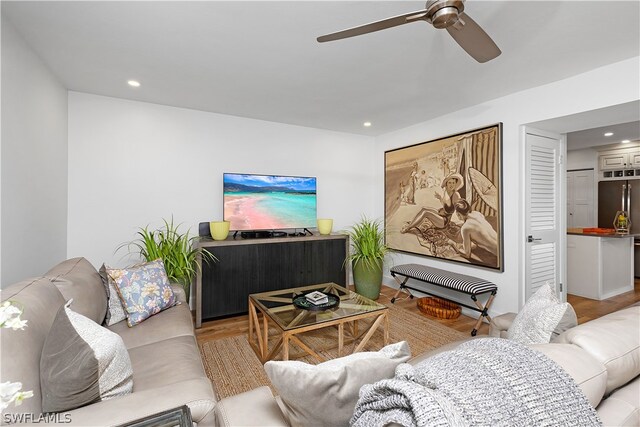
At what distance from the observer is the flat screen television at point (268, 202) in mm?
3568

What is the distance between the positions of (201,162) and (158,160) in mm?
457

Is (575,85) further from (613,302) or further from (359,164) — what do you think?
(613,302)

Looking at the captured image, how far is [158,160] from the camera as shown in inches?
129

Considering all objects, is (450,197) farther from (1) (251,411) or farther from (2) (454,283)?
(1) (251,411)

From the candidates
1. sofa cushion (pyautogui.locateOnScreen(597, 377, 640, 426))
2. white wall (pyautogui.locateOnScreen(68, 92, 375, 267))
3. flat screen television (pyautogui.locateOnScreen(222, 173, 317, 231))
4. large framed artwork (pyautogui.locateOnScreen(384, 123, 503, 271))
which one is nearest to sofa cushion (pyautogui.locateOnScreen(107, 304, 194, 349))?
white wall (pyautogui.locateOnScreen(68, 92, 375, 267))

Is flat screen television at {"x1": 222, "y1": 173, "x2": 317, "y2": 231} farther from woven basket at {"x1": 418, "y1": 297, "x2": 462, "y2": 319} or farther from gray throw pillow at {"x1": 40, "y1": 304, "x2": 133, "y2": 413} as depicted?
gray throw pillow at {"x1": 40, "y1": 304, "x2": 133, "y2": 413}

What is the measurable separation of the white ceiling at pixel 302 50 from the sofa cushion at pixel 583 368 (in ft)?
5.85

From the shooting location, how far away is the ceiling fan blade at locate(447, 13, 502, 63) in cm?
140

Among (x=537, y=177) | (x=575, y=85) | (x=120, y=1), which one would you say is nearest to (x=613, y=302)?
(x=537, y=177)

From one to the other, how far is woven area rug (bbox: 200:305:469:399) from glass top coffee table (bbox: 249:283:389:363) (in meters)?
0.11

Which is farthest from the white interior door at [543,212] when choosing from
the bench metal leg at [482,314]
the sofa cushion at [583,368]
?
the sofa cushion at [583,368]

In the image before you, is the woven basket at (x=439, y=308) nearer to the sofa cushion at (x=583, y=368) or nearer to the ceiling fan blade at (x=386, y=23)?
the sofa cushion at (x=583, y=368)

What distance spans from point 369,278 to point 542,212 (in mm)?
2099

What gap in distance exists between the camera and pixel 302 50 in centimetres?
210
